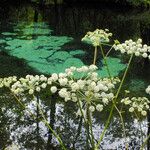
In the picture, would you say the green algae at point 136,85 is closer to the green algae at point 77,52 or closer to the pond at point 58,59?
the pond at point 58,59

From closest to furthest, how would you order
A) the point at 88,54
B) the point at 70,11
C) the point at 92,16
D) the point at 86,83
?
the point at 86,83 < the point at 88,54 < the point at 92,16 < the point at 70,11

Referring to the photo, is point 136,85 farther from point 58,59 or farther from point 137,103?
point 137,103

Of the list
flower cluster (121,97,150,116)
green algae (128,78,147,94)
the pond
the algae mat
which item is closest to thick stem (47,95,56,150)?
the pond

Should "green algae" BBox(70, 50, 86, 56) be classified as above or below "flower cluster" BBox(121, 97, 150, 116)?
below

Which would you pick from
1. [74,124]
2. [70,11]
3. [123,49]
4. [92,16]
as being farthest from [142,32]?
[123,49]

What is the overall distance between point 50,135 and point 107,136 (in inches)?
41.5

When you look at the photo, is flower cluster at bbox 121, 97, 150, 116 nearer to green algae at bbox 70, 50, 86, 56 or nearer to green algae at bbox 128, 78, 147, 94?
green algae at bbox 128, 78, 147, 94

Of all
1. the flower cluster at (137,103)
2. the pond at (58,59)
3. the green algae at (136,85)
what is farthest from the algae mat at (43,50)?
the flower cluster at (137,103)

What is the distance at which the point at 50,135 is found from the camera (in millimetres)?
8055

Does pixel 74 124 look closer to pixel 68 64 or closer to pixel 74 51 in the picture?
pixel 68 64

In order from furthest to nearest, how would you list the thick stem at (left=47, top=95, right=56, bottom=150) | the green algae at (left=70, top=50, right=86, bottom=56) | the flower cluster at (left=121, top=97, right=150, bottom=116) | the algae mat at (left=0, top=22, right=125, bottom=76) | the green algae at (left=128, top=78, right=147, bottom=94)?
1. the green algae at (left=70, top=50, right=86, bottom=56)
2. the algae mat at (left=0, top=22, right=125, bottom=76)
3. the green algae at (left=128, top=78, right=147, bottom=94)
4. the thick stem at (left=47, top=95, right=56, bottom=150)
5. the flower cluster at (left=121, top=97, right=150, bottom=116)

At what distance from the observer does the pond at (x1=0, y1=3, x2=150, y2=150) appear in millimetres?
8062

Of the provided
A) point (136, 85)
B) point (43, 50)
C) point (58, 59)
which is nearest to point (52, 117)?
point (136, 85)

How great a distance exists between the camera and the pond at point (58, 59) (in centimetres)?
806
